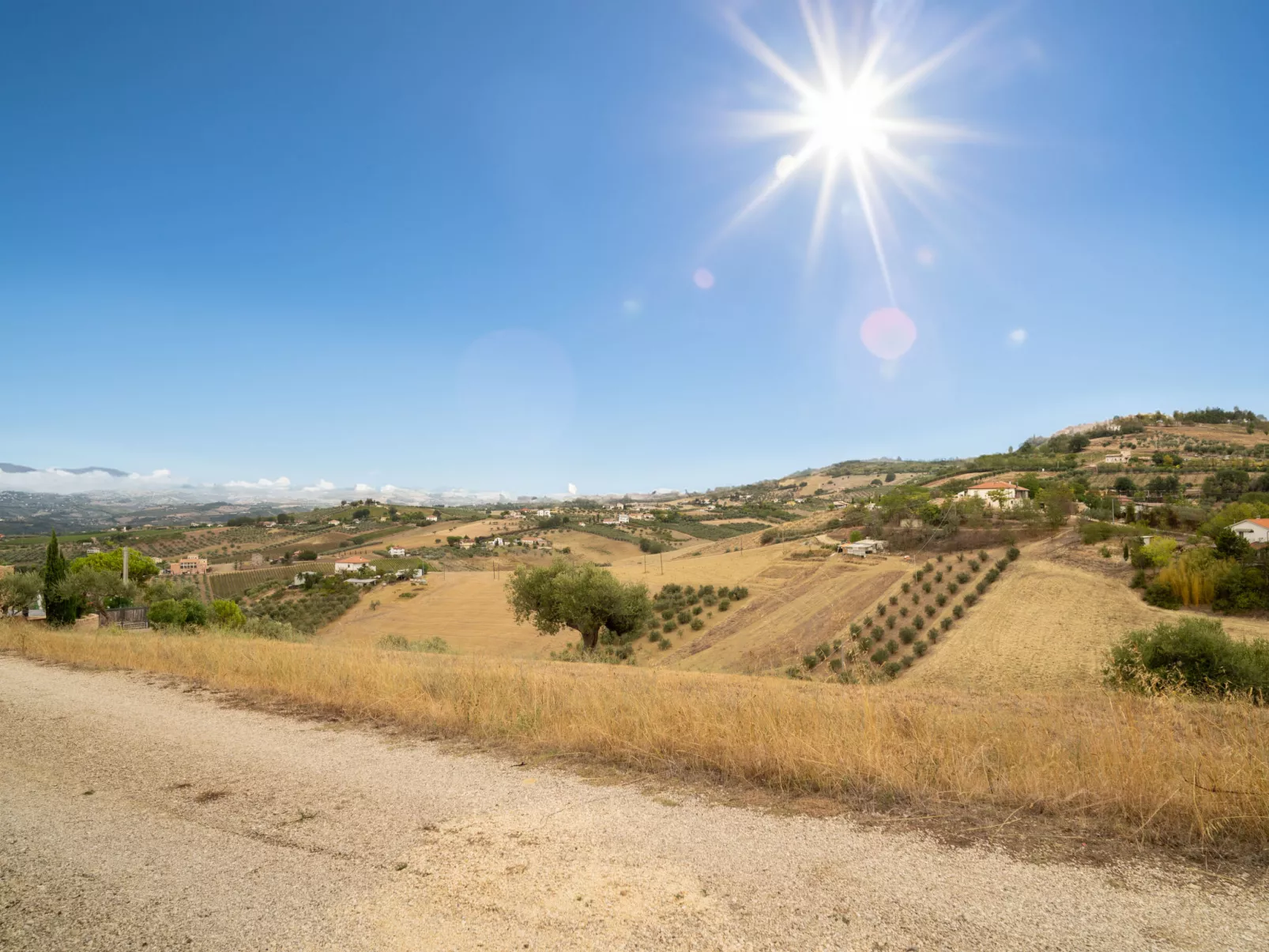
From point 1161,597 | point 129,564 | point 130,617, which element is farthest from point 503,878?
point 129,564

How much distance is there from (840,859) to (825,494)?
161105 mm

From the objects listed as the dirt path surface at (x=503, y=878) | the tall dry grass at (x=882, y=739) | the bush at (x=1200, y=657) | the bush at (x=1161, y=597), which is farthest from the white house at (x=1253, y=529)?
the dirt path surface at (x=503, y=878)

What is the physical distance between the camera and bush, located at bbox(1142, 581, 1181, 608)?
35594 mm

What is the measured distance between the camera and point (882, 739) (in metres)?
4.87

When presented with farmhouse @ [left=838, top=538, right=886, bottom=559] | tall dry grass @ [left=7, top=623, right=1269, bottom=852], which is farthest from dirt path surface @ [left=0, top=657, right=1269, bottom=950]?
farmhouse @ [left=838, top=538, right=886, bottom=559]

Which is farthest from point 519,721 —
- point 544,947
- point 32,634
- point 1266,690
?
point 1266,690

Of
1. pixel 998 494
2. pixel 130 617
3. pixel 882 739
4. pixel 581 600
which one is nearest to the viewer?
pixel 882 739

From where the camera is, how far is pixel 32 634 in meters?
13.0

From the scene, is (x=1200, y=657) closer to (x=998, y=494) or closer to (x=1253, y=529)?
(x=1253, y=529)

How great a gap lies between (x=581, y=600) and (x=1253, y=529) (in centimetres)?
4875

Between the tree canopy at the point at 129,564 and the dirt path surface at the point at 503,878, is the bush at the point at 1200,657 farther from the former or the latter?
the tree canopy at the point at 129,564

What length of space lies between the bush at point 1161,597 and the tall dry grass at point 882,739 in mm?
38250

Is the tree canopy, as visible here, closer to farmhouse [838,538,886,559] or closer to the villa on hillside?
farmhouse [838,538,886,559]

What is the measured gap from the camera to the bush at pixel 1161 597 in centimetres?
3559
